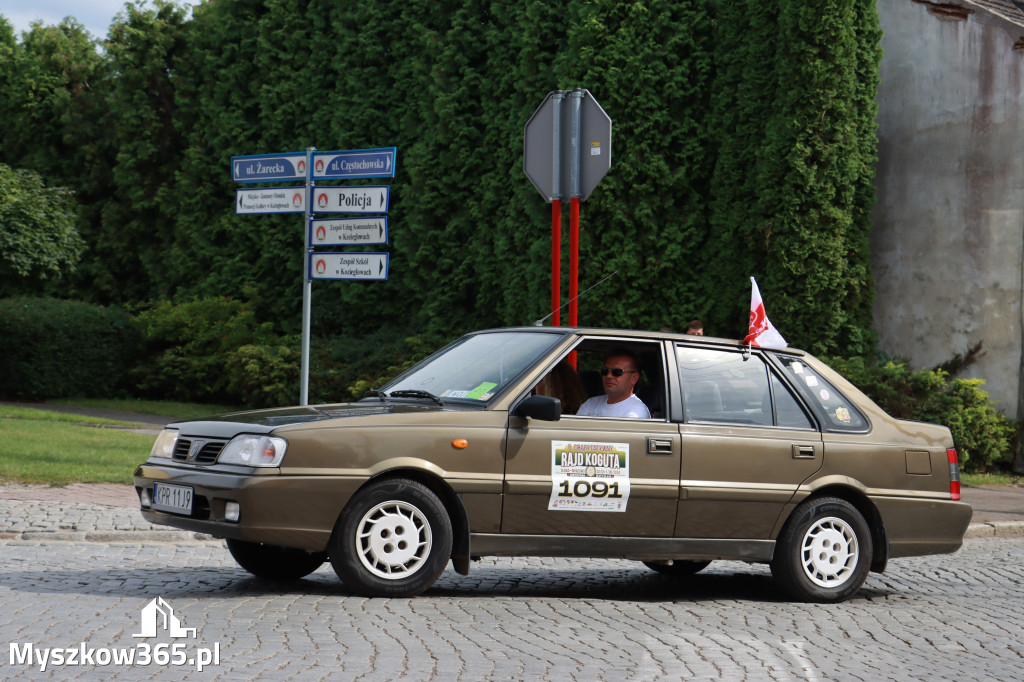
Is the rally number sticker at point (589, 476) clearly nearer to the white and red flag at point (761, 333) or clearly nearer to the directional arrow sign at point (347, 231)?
the white and red flag at point (761, 333)

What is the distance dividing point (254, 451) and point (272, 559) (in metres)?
1.23

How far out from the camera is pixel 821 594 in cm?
809

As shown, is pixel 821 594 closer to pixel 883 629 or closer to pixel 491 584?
pixel 883 629

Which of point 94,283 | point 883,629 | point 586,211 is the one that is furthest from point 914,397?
point 94,283

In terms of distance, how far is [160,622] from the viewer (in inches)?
249

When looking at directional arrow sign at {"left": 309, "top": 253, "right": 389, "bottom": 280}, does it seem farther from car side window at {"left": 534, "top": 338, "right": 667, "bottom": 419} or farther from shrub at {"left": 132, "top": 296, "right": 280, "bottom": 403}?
shrub at {"left": 132, "top": 296, "right": 280, "bottom": 403}

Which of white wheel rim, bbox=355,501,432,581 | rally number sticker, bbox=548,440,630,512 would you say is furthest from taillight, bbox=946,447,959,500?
white wheel rim, bbox=355,501,432,581

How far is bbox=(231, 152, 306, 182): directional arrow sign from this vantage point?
13117 mm

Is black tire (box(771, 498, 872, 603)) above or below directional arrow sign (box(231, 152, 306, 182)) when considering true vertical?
below

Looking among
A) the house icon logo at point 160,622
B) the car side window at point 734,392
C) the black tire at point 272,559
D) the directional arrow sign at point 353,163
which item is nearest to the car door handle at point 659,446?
the car side window at point 734,392

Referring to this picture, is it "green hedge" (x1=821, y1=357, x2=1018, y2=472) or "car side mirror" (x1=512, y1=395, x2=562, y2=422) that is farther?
"green hedge" (x1=821, y1=357, x2=1018, y2=472)

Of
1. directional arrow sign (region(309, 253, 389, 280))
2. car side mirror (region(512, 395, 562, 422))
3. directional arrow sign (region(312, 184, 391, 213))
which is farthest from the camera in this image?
directional arrow sign (region(312, 184, 391, 213))

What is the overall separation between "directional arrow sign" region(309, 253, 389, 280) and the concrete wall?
1016 cm

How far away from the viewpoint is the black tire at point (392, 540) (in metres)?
7.02
